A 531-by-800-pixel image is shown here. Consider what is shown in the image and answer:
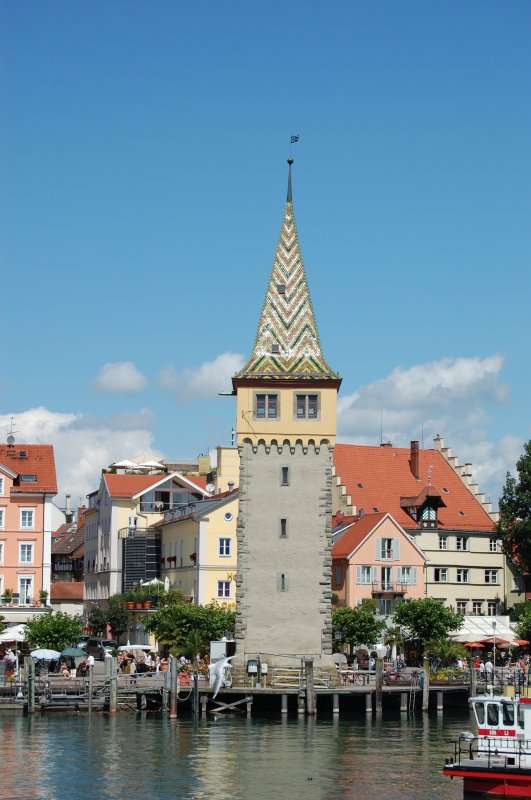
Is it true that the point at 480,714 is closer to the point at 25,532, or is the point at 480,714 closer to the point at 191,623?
the point at 191,623

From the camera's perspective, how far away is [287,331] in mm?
75875

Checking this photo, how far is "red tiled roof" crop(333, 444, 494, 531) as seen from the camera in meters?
107

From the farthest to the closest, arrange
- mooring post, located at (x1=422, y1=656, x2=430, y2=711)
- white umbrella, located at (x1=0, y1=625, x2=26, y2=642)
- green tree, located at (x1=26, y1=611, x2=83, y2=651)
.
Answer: white umbrella, located at (x1=0, y1=625, x2=26, y2=642)
green tree, located at (x1=26, y1=611, x2=83, y2=651)
mooring post, located at (x1=422, y1=656, x2=430, y2=711)

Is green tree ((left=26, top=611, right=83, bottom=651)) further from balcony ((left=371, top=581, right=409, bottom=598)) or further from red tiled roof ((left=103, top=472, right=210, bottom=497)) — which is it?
red tiled roof ((left=103, top=472, right=210, bottom=497))

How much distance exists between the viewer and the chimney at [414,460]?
11094 centimetres

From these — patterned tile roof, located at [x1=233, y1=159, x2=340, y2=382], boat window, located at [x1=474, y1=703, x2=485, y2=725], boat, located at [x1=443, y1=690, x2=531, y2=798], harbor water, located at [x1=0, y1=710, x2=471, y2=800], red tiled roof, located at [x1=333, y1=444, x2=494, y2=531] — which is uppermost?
patterned tile roof, located at [x1=233, y1=159, x2=340, y2=382]

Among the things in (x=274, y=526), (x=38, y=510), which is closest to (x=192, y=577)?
(x=38, y=510)

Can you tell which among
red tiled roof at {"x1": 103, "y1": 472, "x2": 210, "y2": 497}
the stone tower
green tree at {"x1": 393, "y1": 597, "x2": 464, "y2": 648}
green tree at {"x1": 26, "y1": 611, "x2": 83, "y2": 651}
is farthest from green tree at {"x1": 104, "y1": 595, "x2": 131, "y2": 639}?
the stone tower

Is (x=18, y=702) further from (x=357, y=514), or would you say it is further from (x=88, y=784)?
(x=357, y=514)

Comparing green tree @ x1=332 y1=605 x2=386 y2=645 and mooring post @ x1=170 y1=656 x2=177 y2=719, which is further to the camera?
green tree @ x1=332 y1=605 x2=386 y2=645

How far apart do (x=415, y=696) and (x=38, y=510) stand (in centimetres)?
3239

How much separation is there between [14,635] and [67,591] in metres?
53.2

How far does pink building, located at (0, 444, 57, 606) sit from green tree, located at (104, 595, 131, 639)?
10.3 m

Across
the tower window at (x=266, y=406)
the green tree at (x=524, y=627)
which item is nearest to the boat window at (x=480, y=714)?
the tower window at (x=266, y=406)
